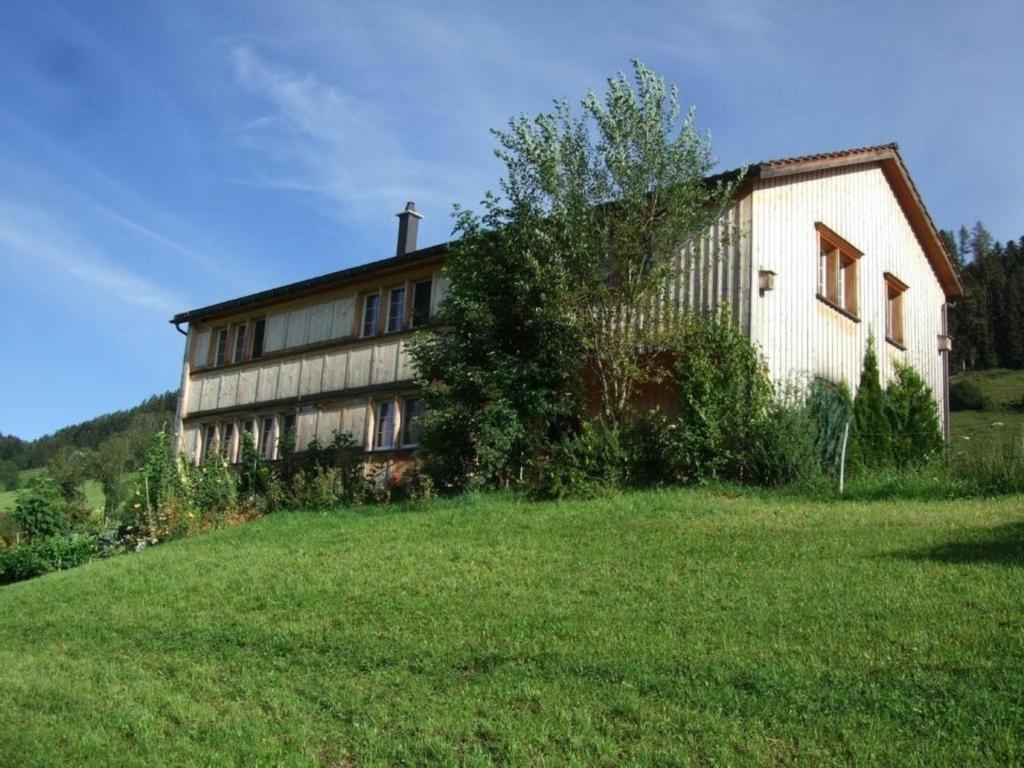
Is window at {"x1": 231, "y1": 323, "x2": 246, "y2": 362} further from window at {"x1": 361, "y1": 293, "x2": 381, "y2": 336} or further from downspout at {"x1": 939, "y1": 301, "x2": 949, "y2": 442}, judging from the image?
downspout at {"x1": 939, "y1": 301, "x2": 949, "y2": 442}

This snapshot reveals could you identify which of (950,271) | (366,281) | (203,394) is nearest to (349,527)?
(366,281)

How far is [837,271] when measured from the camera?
2073 cm

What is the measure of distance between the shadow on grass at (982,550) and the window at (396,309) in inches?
609

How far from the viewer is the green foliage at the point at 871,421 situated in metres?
18.5

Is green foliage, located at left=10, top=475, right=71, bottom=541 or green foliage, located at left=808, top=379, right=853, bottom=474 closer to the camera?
green foliage, located at left=808, top=379, right=853, bottom=474

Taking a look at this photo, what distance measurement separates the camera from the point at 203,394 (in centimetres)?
2855

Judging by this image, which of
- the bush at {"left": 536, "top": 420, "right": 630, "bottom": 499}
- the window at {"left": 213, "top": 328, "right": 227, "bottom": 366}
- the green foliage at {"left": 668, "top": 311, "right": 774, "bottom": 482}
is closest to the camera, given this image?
the bush at {"left": 536, "top": 420, "right": 630, "bottom": 499}

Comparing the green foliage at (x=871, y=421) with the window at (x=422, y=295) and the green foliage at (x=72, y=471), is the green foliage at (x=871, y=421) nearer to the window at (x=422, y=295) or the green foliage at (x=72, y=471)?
the window at (x=422, y=295)

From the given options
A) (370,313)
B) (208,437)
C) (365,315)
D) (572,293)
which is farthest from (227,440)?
(572,293)

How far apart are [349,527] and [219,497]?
6.14 meters

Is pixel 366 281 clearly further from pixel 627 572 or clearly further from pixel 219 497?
pixel 627 572

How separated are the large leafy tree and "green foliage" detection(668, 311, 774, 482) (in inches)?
Answer: 27.3

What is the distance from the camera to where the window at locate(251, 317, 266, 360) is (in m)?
27.9

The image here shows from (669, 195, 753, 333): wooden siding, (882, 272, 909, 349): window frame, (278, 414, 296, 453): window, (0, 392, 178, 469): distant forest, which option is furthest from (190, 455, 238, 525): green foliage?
(0, 392, 178, 469): distant forest
